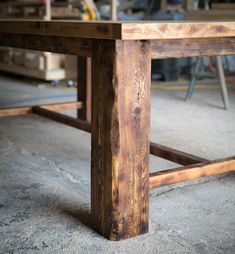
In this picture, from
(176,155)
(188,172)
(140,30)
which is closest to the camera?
(140,30)

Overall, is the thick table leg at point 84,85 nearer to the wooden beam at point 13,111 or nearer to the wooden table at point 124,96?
the wooden beam at point 13,111

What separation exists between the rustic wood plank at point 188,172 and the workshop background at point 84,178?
127 mm

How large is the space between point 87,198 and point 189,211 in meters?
0.38

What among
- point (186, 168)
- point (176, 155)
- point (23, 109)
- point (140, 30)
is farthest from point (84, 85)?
point (140, 30)

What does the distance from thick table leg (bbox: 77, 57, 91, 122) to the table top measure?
1.35m

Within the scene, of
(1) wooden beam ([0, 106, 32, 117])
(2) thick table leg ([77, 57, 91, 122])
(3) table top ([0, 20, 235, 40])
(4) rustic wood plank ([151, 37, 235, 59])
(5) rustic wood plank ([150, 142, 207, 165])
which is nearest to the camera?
(3) table top ([0, 20, 235, 40])

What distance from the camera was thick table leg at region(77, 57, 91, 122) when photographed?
9.74 feet

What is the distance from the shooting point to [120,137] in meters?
1.40

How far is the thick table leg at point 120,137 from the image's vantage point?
1.37m

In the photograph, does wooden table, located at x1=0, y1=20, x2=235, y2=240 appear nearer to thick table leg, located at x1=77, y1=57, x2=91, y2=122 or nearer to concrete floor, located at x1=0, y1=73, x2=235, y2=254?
concrete floor, located at x1=0, y1=73, x2=235, y2=254

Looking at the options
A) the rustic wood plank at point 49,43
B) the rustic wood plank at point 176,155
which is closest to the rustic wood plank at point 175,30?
the rustic wood plank at point 49,43

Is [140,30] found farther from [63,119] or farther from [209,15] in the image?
[209,15]

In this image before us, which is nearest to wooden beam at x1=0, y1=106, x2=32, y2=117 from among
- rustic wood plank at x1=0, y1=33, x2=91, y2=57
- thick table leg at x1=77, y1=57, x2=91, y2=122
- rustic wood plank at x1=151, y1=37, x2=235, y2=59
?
thick table leg at x1=77, y1=57, x2=91, y2=122

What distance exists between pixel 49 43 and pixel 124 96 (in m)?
0.47
